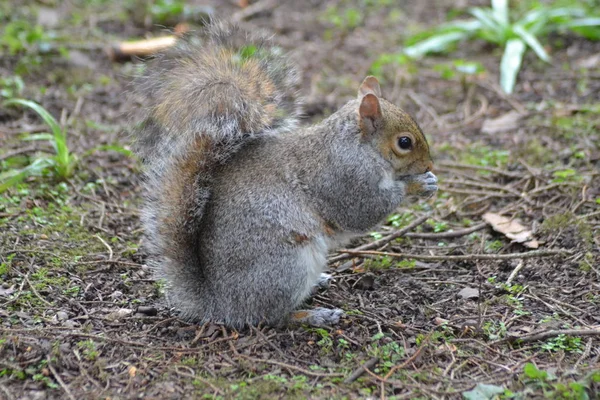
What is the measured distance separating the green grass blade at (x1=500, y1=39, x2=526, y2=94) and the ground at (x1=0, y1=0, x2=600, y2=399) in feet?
0.42

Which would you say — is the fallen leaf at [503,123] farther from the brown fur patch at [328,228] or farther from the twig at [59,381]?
the twig at [59,381]

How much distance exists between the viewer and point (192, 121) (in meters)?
2.93

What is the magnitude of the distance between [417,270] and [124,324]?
1.45 m

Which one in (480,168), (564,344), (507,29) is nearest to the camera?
(564,344)

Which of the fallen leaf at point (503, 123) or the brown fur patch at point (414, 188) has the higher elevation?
the brown fur patch at point (414, 188)

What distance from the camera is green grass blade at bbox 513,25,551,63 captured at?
5939 millimetres

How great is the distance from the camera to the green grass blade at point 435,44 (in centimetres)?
645

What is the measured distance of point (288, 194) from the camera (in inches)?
119

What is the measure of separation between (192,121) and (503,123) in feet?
9.78

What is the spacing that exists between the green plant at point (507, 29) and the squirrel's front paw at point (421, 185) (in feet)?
10.2

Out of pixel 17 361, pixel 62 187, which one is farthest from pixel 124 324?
pixel 62 187

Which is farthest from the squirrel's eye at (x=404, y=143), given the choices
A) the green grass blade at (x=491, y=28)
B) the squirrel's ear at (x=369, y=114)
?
the green grass blade at (x=491, y=28)

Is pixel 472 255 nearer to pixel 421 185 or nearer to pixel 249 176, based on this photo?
pixel 421 185

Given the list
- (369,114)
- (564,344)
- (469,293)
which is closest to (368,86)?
(369,114)
